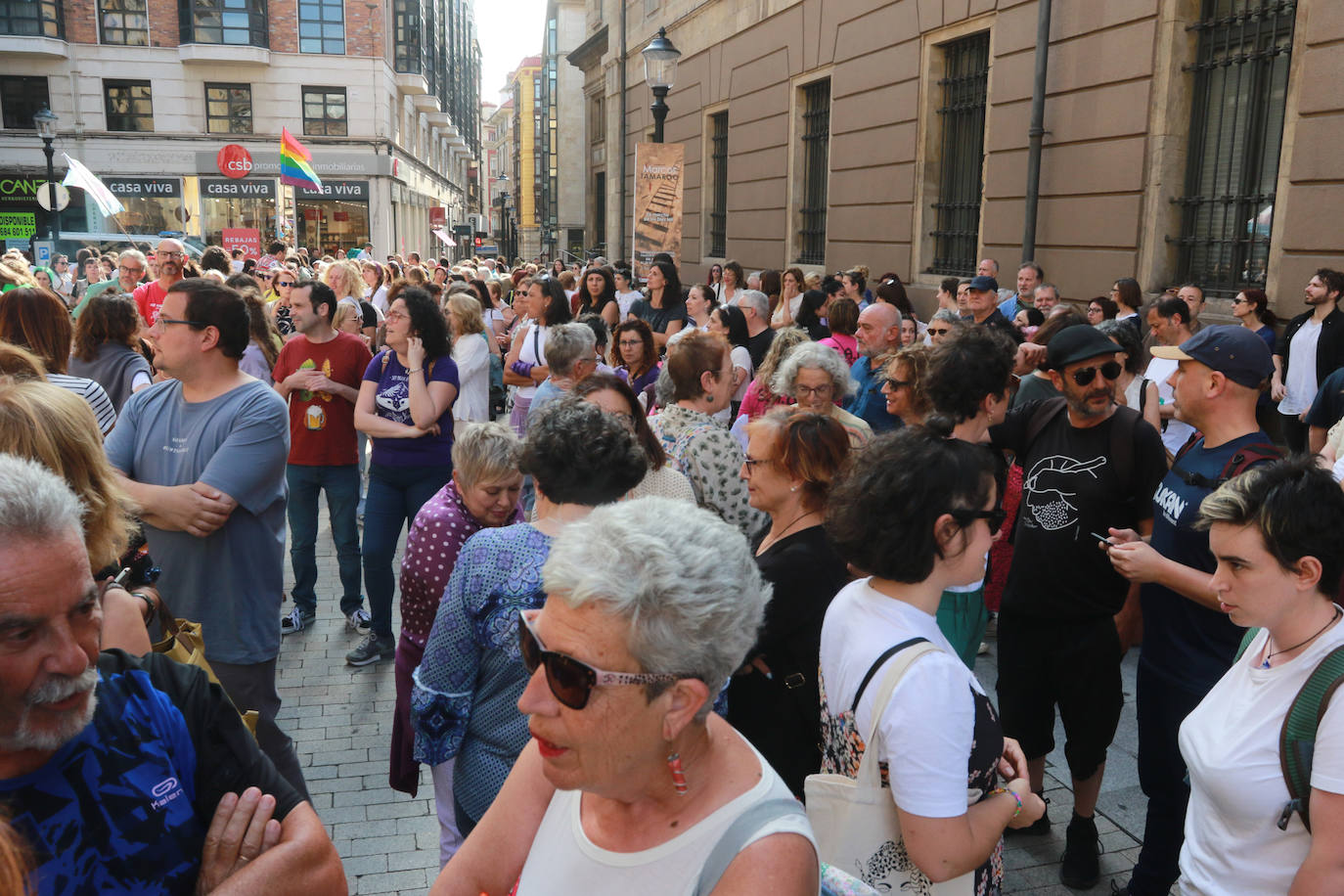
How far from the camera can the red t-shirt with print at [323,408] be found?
6.33 metres

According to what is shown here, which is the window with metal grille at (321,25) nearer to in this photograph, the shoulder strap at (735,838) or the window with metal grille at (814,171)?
the window with metal grille at (814,171)

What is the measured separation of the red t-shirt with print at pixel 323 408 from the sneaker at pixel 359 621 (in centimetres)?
102

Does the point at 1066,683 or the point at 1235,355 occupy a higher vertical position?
the point at 1235,355

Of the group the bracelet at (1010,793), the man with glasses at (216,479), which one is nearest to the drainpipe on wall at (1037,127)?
the man with glasses at (216,479)

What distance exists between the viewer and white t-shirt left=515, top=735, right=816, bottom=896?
1660 mm

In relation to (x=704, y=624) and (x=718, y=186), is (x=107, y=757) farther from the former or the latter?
(x=718, y=186)

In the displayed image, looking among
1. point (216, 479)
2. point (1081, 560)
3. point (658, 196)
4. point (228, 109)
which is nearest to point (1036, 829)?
point (1081, 560)

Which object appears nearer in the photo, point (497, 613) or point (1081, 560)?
point (497, 613)

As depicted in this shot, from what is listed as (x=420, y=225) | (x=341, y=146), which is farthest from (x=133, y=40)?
(x=420, y=225)

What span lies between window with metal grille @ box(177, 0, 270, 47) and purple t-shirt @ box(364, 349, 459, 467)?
1396 inches

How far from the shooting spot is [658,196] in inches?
495

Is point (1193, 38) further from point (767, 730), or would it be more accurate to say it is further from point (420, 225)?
point (420, 225)

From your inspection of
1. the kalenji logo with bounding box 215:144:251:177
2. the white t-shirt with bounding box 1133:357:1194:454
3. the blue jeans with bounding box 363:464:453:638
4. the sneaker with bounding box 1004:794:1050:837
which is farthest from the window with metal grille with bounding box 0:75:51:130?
the sneaker with bounding box 1004:794:1050:837

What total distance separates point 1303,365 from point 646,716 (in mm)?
7982
